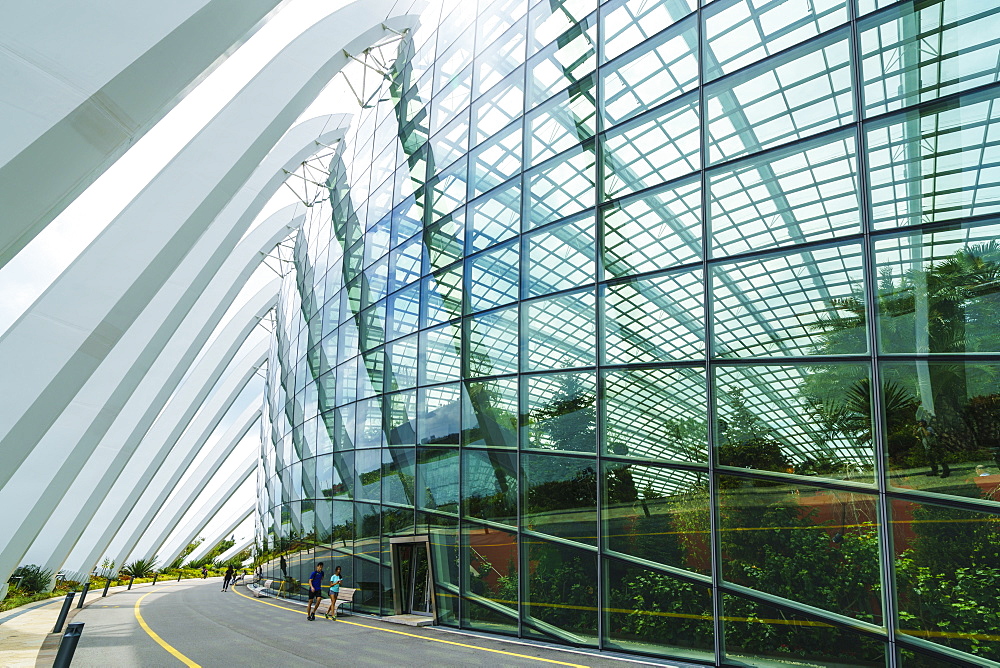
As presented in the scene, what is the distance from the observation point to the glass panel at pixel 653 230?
36.4ft

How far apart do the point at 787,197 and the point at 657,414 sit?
4129mm

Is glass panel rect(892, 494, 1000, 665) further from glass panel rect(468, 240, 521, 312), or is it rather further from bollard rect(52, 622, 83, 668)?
bollard rect(52, 622, 83, 668)

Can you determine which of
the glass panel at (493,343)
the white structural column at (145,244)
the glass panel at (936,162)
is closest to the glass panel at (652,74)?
the glass panel at (936,162)

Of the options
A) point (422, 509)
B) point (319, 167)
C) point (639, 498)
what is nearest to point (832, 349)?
point (639, 498)

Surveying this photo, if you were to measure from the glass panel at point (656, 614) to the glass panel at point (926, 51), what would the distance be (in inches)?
308

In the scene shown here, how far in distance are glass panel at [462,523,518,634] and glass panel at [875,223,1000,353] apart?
26.3ft

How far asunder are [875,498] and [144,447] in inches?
1312

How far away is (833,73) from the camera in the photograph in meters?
9.86

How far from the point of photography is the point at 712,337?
34.5 feet

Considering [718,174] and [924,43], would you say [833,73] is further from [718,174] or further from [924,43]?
[718,174]

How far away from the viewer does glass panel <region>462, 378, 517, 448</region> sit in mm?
13820

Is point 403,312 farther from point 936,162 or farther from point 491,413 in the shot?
point 936,162

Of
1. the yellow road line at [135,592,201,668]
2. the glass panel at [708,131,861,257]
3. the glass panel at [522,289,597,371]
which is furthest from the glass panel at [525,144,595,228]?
the yellow road line at [135,592,201,668]

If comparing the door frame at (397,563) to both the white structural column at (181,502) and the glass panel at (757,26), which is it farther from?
the white structural column at (181,502)
